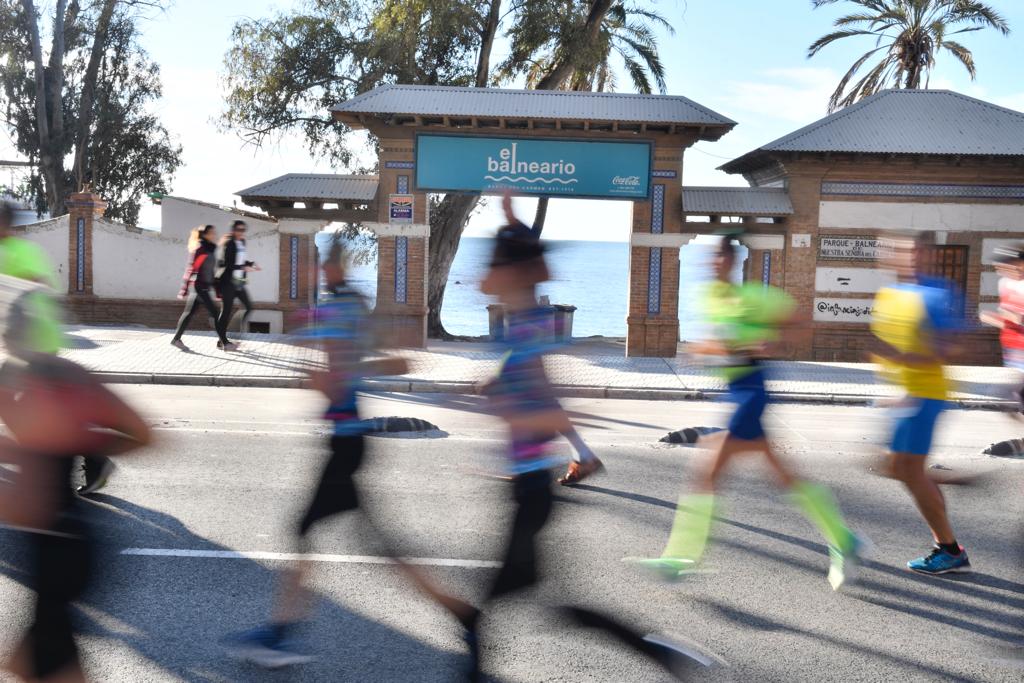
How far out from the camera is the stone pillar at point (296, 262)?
59.4 ft

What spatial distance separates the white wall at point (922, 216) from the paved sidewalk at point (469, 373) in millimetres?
2644

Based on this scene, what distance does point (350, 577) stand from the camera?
522 cm

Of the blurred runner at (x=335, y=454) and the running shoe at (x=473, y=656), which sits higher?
the blurred runner at (x=335, y=454)

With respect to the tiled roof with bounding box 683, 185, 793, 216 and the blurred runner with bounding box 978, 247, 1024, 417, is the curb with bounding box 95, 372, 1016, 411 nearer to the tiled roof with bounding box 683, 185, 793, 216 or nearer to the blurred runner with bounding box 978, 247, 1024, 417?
the tiled roof with bounding box 683, 185, 793, 216

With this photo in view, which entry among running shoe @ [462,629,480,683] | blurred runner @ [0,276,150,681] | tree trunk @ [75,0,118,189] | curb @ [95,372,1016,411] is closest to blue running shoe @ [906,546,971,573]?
running shoe @ [462,629,480,683]

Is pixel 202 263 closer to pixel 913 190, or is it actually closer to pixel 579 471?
pixel 579 471

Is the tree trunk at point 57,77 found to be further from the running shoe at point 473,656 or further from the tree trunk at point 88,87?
the running shoe at point 473,656

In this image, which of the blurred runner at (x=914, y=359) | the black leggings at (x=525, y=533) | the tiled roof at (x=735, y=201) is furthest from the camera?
the tiled roof at (x=735, y=201)

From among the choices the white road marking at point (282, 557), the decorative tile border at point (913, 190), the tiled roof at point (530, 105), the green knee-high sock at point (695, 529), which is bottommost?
the white road marking at point (282, 557)

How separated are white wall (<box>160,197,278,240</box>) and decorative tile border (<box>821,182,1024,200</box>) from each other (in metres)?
11.3

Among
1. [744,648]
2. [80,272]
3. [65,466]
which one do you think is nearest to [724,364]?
[744,648]

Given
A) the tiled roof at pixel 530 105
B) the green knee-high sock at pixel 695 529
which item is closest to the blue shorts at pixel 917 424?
the green knee-high sock at pixel 695 529

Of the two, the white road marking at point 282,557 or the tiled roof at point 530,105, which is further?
the tiled roof at point 530,105

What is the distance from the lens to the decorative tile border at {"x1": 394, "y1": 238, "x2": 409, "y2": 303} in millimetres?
17516
